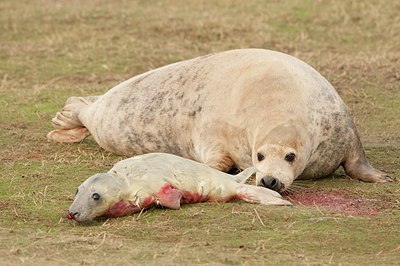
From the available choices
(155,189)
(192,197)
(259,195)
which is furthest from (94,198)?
(259,195)

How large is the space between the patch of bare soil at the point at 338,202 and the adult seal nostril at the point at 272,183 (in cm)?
9

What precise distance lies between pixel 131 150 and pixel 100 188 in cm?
240

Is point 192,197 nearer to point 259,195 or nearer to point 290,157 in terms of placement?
point 259,195

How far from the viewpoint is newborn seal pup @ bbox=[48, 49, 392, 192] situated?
23.5ft

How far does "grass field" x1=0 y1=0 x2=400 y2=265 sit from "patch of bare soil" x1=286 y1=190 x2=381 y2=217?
8cm

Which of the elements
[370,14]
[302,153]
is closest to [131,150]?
[302,153]

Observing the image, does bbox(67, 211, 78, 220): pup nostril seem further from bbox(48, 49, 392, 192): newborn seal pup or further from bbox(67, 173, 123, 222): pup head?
bbox(48, 49, 392, 192): newborn seal pup

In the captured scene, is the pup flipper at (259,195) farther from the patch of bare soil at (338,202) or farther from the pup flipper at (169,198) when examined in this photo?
the pup flipper at (169,198)

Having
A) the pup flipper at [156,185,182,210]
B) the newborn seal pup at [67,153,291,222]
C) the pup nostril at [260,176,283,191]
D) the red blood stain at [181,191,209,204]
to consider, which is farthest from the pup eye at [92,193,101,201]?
the pup nostril at [260,176,283,191]

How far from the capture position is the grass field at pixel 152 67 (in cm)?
558

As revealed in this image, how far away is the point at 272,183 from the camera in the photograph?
682 centimetres

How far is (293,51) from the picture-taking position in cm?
1330

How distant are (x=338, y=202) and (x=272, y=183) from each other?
1.43 ft

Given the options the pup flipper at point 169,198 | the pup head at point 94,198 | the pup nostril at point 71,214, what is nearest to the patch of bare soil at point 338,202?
the pup flipper at point 169,198
